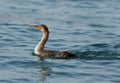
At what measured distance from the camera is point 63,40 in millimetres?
21391

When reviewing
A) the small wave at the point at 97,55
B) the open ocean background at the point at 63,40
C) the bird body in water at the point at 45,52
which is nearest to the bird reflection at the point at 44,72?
the open ocean background at the point at 63,40

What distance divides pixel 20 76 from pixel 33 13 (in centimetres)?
994

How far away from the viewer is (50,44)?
2100 cm

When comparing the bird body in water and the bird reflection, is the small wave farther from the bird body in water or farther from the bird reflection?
the bird reflection

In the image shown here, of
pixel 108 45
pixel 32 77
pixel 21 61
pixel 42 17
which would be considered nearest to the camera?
pixel 32 77

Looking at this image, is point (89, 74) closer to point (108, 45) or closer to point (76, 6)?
point (108, 45)

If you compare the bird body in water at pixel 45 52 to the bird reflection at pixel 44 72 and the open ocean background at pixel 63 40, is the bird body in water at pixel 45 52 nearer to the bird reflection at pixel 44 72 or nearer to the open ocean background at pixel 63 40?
the open ocean background at pixel 63 40

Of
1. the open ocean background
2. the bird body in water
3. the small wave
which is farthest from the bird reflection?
the small wave

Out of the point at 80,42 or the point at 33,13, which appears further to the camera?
the point at 33,13

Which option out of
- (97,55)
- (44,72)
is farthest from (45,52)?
(44,72)

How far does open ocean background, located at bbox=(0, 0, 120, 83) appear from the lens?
1648 centimetres

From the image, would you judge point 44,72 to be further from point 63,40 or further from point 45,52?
point 63,40

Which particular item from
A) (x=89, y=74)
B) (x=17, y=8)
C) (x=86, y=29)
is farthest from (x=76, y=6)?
(x=89, y=74)

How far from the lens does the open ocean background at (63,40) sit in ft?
54.1
